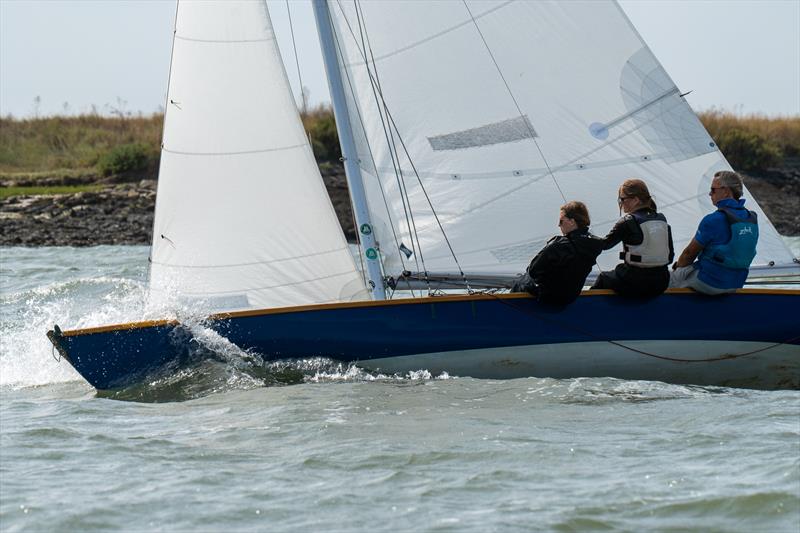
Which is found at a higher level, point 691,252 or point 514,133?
point 514,133

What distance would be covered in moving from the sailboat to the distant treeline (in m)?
15.8

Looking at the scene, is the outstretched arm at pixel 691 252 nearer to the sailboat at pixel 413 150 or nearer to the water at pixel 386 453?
the sailboat at pixel 413 150

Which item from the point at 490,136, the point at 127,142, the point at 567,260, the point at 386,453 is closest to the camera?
the point at 386,453

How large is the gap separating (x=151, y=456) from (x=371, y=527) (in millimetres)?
1407

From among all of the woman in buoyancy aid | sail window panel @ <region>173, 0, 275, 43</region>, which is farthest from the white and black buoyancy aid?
sail window panel @ <region>173, 0, 275, 43</region>

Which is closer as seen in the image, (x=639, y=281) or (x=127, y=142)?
(x=639, y=281)

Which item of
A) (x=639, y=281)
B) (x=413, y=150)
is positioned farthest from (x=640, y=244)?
(x=413, y=150)

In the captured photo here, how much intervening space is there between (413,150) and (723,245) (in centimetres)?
204

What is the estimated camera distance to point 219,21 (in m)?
7.74

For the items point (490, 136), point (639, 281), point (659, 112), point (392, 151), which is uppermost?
point (659, 112)

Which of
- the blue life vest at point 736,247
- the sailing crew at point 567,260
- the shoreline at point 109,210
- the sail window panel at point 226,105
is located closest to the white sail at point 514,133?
the sail window panel at point 226,105

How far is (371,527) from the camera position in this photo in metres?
4.45

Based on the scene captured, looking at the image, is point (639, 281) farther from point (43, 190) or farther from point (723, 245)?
point (43, 190)

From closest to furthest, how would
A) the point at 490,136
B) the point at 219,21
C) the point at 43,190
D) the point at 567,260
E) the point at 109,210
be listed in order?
the point at 567,260 < the point at 219,21 < the point at 490,136 < the point at 109,210 < the point at 43,190
